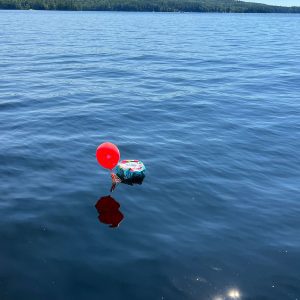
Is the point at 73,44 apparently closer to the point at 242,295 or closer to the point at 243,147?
the point at 243,147

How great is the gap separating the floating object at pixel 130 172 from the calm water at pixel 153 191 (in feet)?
1.15

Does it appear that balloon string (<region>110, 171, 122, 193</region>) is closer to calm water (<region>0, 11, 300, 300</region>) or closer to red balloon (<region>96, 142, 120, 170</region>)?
calm water (<region>0, 11, 300, 300</region>)

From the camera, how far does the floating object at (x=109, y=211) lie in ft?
37.9

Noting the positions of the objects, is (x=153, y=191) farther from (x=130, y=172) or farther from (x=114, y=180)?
(x=114, y=180)

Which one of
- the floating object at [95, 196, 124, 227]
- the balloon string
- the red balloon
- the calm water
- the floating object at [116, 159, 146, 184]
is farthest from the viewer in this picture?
the floating object at [116, 159, 146, 184]

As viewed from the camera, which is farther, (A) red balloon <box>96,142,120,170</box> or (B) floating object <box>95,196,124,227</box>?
(A) red balloon <box>96,142,120,170</box>

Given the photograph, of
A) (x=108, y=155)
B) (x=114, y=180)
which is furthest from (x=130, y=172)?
(x=108, y=155)

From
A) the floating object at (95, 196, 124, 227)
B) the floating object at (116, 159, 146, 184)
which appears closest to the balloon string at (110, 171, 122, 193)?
the floating object at (116, 159, 146, 184)

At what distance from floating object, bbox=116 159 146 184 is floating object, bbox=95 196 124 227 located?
1172 mm

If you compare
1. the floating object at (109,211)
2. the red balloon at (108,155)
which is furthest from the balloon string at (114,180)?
the floating object at (109,211)

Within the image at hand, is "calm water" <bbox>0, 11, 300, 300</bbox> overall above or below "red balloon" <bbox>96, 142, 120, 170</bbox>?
below

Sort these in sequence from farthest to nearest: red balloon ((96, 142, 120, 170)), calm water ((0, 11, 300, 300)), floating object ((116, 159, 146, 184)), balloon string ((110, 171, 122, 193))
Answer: floating object ((116, 159, 146, 184)) → balloon string ((110, 171, 122, 193)) → red balloon ((96, 142, 120, 170)) → calm water ((0, 11, 300, 300))

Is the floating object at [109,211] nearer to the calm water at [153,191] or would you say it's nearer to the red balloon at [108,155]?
the calm water at [153,191]

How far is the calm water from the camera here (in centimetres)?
923
